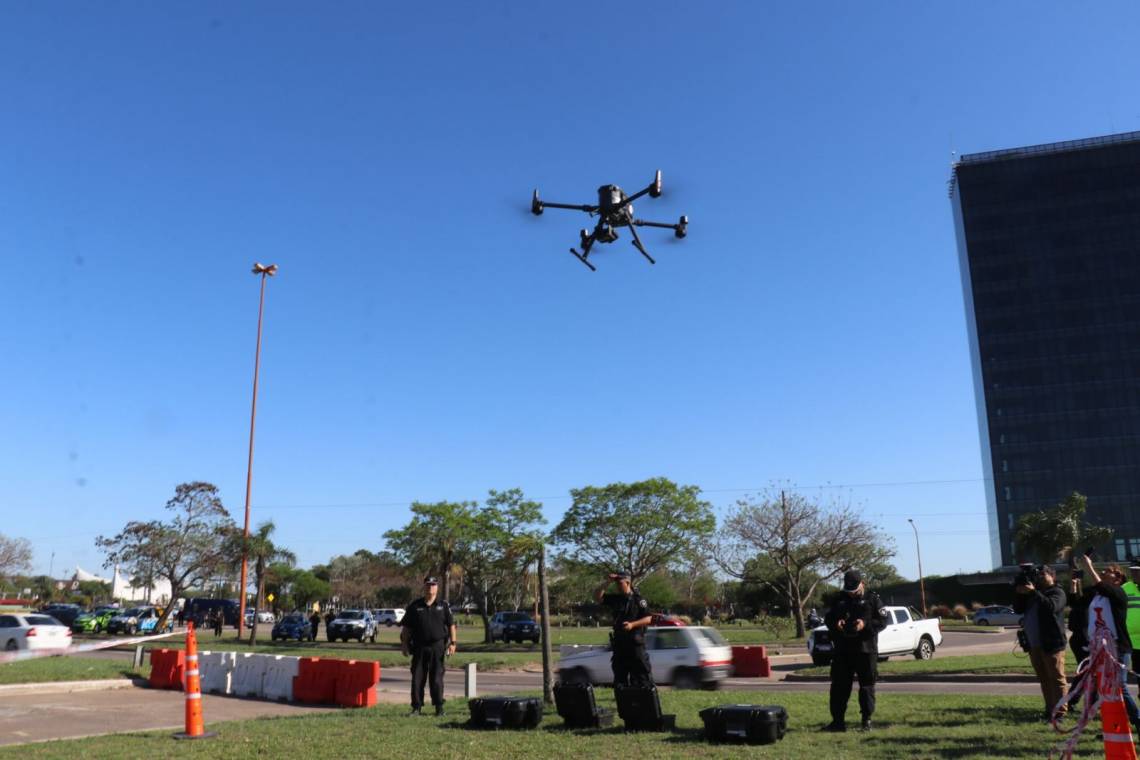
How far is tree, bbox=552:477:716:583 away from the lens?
50.0m

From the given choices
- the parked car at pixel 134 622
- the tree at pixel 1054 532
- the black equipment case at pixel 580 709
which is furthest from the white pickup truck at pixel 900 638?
the tree at pixel 1054 532

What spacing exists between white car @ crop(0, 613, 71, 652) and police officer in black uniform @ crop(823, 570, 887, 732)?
2465 centimetres

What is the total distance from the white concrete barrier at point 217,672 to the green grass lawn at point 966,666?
11.7 m

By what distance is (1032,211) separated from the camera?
11656cm

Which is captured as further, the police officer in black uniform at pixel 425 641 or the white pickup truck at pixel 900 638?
the white pickup truck at pixel 900 638

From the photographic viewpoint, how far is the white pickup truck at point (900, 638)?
22.4 meters

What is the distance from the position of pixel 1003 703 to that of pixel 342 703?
948 cm

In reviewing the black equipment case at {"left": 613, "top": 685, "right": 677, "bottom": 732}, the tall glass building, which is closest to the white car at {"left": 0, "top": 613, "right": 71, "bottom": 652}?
the black equipment case at {"left": 613, "top": 685, "right": 677, "bottom": 732}

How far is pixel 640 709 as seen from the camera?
8875 mm

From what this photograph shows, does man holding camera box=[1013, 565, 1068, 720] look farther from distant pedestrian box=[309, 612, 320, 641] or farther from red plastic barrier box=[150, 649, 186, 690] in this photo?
distant pedestrian box=[309, 612, 320, 641]

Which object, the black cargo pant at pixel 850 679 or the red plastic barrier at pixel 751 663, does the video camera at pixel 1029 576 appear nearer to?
the black cargo pant at pixel 850 679

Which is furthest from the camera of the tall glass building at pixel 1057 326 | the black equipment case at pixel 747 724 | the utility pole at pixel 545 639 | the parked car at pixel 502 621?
the tall glass building at pixel 1057 326

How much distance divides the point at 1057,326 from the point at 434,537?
97.3 metres

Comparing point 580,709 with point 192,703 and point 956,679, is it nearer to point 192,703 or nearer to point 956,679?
point 192,703
